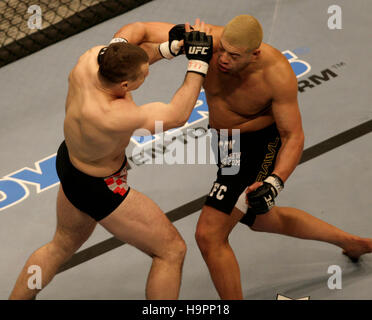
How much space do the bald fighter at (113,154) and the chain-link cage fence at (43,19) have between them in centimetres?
268

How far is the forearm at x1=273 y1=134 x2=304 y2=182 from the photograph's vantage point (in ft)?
11.6

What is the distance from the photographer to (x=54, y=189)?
15.5 feet

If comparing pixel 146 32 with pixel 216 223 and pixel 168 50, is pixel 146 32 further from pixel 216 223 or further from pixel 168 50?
pixel 216 223

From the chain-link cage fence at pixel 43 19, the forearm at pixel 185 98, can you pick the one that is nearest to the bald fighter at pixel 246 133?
the forearm at pixel 185 98

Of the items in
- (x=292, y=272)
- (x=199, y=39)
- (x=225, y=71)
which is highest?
(x=199, y=39)

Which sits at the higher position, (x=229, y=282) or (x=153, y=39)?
(x=153, y=39)

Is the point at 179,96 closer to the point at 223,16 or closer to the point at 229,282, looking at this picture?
the point at 229,282

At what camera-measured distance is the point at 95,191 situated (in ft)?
11.0

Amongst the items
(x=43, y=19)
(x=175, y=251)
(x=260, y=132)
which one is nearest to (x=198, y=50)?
(x=260, y=132)

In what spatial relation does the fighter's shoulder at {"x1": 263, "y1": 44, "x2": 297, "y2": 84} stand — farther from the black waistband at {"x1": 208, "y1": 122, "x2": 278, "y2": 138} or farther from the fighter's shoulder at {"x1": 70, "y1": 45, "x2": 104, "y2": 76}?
the fighter's shoulder at {"x1": 70, "y1": 45, "x2": 104, "y2": 76}

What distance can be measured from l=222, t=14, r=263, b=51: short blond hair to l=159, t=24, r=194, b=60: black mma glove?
0.27m

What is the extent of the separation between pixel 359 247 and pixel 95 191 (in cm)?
156
